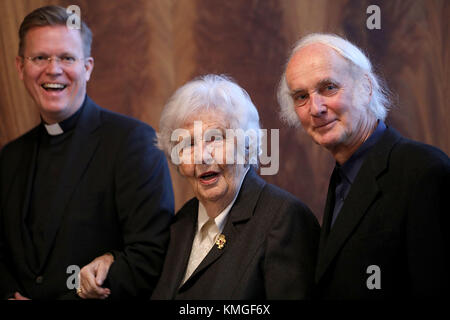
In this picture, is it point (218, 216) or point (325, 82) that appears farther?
point (218, 216)

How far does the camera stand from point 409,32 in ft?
9.29

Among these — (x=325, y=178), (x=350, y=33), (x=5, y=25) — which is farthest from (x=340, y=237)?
(x=5, y=25)

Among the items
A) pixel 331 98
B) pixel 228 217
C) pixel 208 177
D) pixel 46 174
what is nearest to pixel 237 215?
pixel 228 217

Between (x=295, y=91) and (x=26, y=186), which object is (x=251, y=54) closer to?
(x=295, y=91)

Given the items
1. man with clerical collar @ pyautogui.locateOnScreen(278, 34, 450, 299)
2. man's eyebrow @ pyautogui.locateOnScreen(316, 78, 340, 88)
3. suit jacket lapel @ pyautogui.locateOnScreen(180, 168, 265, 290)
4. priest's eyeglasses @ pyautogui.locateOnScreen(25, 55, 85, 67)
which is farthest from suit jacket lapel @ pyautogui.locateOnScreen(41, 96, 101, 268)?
man's eyebrow @ pyautogui.locateOnScreen(316, 78, 340, 88)

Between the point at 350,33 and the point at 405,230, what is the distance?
1.54m

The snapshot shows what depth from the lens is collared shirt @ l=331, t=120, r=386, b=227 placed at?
6.43 ft

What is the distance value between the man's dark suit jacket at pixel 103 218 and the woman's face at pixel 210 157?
1.18 feet

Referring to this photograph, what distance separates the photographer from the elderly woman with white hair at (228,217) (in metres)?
1.97

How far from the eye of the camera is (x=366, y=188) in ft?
6.07

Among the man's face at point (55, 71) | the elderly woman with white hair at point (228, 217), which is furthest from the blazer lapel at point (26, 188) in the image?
the elderly woman with white hair at point (228, 217)

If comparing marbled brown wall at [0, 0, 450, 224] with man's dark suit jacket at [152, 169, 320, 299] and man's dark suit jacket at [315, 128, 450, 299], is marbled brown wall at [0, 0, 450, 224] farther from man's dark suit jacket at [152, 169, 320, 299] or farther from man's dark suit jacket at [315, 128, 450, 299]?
man's dark suit jacket at [315, 128, 450, 299]

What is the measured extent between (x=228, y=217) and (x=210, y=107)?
0.47m
